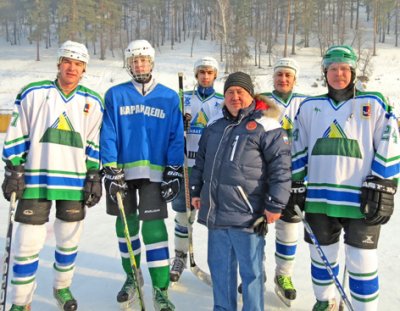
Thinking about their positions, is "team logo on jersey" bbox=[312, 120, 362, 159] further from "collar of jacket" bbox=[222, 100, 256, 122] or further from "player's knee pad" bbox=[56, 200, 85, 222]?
"player's knee pad" bbox=[56, 200, 85, 222]

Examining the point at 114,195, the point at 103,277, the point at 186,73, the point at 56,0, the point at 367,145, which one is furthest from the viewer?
the point at 56,0

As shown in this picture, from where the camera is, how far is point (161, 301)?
3045mm

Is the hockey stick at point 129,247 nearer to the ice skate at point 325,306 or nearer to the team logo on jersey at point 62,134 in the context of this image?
the team logo on jersey at point 62,134

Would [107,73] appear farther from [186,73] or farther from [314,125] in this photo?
[314,125]

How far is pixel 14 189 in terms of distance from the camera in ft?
9.18

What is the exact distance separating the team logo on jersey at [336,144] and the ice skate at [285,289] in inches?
51.0

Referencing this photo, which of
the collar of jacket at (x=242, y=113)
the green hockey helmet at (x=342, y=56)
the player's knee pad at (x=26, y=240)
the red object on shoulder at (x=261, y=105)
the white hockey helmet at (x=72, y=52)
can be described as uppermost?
the white hockey helmet at (x=72, y=52)

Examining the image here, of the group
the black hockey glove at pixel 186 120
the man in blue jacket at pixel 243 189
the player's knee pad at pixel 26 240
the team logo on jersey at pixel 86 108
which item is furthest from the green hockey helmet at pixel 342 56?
the player's knee pad at pixel 26 240

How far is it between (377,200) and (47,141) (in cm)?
233

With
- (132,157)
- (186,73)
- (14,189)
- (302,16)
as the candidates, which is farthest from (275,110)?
(302,16)

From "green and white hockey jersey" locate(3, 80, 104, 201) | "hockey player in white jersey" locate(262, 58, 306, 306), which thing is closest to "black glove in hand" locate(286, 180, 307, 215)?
"hockey player in white jersey" locate(262, 58, 306, 306)

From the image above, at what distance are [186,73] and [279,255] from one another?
2867cm

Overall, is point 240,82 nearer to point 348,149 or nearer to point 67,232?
point 348,149

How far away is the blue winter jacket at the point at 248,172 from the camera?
251cm
